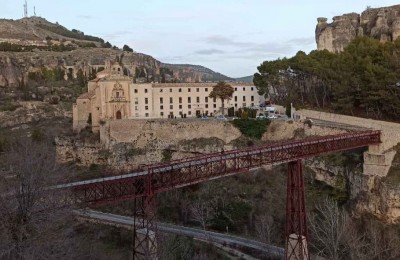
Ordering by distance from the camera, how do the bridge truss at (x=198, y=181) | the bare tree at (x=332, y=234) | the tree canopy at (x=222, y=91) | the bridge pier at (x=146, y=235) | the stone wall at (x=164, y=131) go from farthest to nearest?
the tree canopy at (x=222, y=91) < the stone wall at (x=164, y=131) < the bare tree at (x=332, y=234) < the bridge truss at (x=198, y=181) < the bridge pier at (x=146, y=235)

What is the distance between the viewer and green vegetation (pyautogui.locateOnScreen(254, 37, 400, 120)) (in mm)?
41438

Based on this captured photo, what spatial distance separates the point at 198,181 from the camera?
2341 centimetres

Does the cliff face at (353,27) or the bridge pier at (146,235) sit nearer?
the bridge pier at (146,235)

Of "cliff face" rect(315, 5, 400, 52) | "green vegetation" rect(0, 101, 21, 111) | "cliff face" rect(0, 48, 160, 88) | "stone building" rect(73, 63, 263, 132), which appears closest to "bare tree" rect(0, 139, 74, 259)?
"stone building" rect(73, 63, 263, 132)

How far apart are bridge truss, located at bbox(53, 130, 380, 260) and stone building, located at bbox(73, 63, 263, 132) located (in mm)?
27508

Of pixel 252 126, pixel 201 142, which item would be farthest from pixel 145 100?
pixel 252 126

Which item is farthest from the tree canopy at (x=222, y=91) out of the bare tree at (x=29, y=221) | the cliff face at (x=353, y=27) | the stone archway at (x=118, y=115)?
the bare tree at (x=29, y=221)

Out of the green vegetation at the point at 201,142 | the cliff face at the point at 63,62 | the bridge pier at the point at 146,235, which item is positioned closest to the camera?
the bridge pier at the point at 146,235

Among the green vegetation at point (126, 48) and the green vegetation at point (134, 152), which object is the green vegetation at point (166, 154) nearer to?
the green vegetation at point (134, 152)

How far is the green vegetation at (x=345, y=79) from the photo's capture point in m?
41.4

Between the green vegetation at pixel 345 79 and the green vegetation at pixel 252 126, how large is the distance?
7356mm

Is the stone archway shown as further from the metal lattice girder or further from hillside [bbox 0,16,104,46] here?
hillside [bbox 0,16,104,46]

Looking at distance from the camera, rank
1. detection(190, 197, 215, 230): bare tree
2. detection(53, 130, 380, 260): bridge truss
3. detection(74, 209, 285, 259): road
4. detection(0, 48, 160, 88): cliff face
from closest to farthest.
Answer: detection(53, 130, 380, 260): bridge truss
detection(74, 209, 285, 259): road
detection(190, 197, 215, 230): bare tree
detection(0, 48, 160, 88): cliff face

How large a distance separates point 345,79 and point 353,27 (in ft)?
90.8
